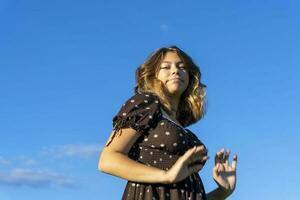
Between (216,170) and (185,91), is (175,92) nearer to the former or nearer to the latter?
(185,91)

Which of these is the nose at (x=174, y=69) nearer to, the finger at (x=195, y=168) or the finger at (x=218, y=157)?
the finger at (x=218, y=157)

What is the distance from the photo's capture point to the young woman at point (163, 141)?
201 inches

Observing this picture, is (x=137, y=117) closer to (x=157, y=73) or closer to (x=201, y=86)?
(x=157, y=73)

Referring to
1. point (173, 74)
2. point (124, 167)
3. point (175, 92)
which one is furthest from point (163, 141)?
point (173, 74)

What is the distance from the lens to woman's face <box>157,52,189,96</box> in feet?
19.2

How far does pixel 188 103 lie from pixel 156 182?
1291 mm

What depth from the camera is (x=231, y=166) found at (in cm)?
610

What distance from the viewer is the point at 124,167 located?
200 inches

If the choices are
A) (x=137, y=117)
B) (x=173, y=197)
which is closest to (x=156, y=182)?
(x=173, y=197)

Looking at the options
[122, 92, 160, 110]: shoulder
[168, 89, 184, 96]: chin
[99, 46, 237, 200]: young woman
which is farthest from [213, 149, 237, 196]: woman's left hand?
[122, 92, 160, 110]: shoulder

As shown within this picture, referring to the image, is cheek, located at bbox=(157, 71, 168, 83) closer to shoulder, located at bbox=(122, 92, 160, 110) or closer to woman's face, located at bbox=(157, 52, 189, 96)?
woman's face, located at bbox=(157, 52, 189, 96)

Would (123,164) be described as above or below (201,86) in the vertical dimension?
below

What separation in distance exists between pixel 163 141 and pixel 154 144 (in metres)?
0.08

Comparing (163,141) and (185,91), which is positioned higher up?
(185,91)
